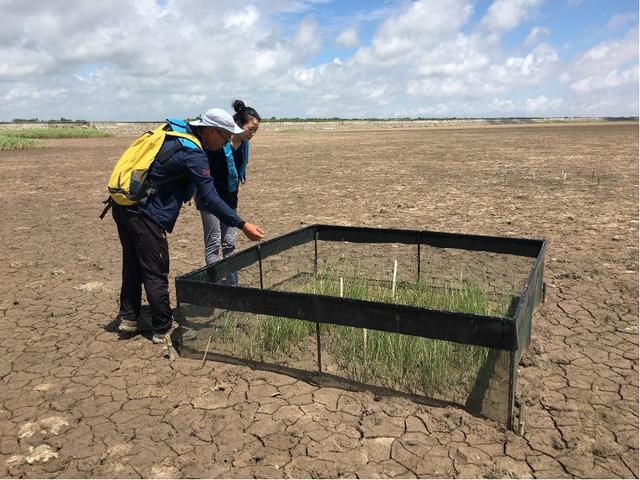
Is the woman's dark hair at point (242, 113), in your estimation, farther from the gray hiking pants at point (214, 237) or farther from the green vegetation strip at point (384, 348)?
the green vegetation strip at point (384, 348)

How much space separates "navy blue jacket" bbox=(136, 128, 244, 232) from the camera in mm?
3773

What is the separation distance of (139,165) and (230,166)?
78 cm

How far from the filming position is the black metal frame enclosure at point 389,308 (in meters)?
3.00

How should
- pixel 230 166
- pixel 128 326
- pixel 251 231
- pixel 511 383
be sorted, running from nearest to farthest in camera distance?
pixel 511 383
pixel 251 231
pixel 230 166
pixel 128 326

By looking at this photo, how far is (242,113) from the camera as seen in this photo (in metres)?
4.30

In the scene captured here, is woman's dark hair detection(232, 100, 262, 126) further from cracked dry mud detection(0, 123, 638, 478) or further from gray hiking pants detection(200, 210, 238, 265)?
cracked dry mud detection(0, 123, 638, 478)

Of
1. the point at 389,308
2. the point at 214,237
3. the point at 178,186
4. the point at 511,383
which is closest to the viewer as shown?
the point at 511,383

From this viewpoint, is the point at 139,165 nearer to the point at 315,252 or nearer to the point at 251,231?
the point at 251,231

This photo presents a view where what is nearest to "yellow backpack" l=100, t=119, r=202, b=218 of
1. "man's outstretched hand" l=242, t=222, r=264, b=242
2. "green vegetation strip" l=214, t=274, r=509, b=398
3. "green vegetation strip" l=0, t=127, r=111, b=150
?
"man's outstretched hand" l=242, t=222, r=264, b=242

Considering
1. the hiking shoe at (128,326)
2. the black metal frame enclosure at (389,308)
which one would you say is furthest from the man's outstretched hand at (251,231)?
the hiking shoe at (128,326)

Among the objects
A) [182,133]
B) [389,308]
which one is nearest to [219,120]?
[182,133]

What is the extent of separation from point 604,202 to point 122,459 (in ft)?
34.1

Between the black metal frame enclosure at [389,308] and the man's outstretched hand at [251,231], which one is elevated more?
the man's outstretched hand at [251,231]

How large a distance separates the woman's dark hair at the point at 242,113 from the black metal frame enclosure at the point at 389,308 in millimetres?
1139
